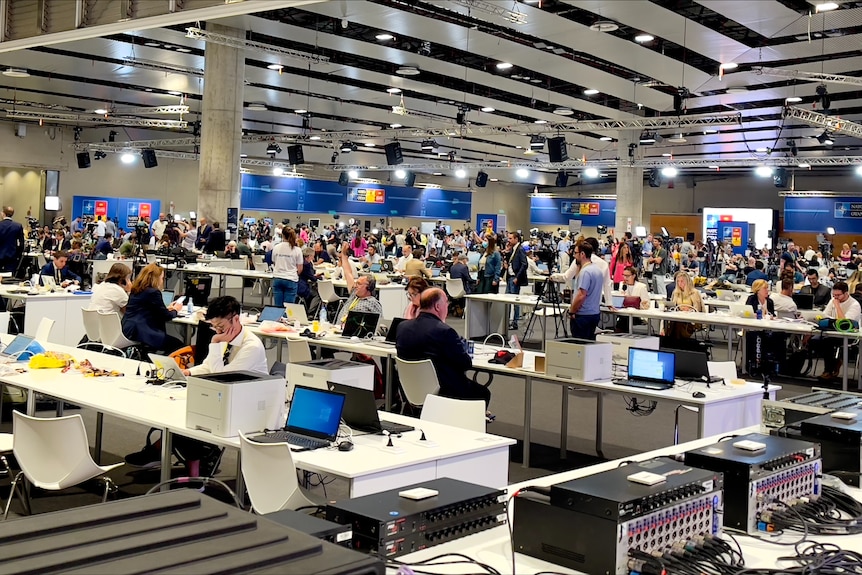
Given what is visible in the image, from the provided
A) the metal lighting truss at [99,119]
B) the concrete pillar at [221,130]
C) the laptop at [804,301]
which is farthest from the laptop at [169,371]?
the metal lighting truss at [99,119]

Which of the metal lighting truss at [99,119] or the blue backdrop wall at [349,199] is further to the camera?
the blue backdrop wall at [349,199]

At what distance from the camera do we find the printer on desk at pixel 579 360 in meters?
6.16

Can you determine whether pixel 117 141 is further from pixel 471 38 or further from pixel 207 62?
pixel 471 38

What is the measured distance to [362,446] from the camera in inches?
158

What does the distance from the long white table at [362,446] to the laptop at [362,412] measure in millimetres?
90

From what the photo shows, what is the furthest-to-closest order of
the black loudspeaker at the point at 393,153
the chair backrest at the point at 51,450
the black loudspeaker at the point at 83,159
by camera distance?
the black loudspeaker at the point at 83,159 < the black loudspeaker at the point at 393,153 < the chair backrest at the point at 51,450

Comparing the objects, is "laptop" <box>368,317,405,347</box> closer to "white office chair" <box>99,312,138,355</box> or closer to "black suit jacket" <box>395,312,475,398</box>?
"black suit jacket" <box>395,312,475,398</box>

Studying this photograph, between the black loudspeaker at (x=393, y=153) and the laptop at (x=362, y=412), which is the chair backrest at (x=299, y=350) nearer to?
the laptop at (x=362, y=412)

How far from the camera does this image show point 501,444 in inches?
162

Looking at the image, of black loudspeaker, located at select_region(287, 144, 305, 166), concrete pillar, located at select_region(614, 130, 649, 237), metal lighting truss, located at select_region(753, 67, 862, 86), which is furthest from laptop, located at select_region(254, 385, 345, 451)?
concrete pillar, located at select_region(614, 130, 649, 237)

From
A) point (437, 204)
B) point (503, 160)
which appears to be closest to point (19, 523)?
point (503, 160)

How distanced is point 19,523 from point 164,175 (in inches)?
1197

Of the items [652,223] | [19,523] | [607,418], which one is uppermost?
[652,223]

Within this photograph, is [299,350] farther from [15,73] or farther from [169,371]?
[15,73]
